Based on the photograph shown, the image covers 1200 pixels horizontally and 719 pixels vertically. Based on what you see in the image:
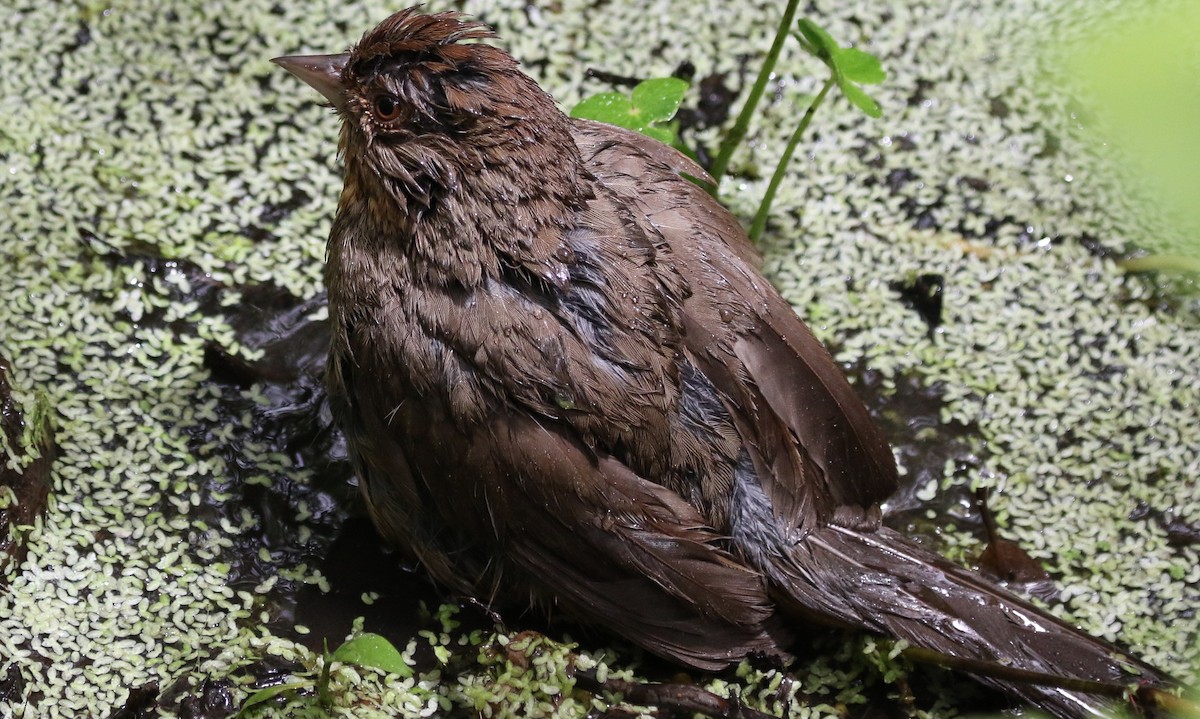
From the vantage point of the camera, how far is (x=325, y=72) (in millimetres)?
3123

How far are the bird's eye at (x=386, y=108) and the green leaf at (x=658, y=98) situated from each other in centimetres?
100

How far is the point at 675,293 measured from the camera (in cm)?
305

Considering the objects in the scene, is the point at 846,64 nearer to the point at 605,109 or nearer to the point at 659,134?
the point at 659,134

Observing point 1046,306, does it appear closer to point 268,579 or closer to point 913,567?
point 913,567

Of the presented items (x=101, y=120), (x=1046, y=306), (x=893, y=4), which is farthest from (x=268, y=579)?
(x=893, y=4)

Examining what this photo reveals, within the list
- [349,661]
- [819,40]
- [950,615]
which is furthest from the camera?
[819,40]

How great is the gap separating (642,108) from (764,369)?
1.06m

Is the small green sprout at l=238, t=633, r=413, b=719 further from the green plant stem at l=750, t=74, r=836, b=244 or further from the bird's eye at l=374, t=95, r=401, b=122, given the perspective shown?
the green plant stem at l=750, t=74, r=836, b=244

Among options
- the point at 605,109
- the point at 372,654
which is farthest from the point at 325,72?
the point at 372,654

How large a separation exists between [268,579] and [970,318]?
2.45 metres

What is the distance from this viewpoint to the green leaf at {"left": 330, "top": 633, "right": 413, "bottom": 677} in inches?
114

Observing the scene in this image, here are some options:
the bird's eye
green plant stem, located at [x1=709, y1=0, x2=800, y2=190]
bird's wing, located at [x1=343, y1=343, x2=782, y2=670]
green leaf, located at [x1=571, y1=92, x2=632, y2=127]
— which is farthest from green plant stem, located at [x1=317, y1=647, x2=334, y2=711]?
green plant stem, located at [x1=709, y1=0, x2=800, y2=190]

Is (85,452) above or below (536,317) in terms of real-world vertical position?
below

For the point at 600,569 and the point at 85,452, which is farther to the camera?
the point at 85,452
